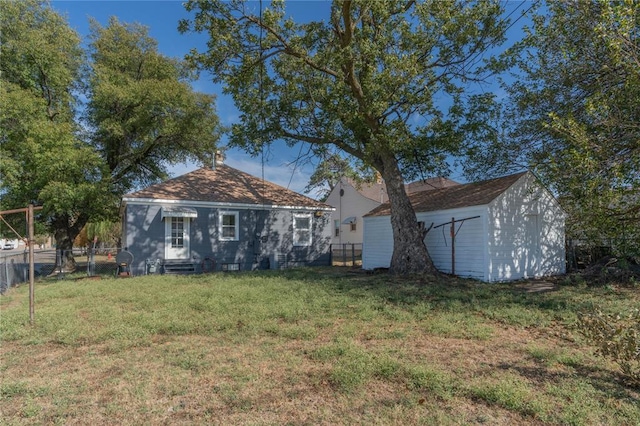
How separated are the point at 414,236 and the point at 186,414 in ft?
31.2

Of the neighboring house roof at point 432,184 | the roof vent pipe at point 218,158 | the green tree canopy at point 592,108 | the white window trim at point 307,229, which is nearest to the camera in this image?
the green tree canopy at point 592,108

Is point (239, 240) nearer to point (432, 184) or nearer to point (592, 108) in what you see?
point (592, 108)

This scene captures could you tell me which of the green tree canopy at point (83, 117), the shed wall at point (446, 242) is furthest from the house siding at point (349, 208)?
the green tree canopy at point (83, 117)

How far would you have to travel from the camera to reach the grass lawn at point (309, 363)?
309 cm

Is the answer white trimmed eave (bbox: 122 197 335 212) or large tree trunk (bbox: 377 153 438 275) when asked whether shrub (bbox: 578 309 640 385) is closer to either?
large tree trunk (bbox: 377 153 438 275)

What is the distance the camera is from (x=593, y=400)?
3211 millimetres

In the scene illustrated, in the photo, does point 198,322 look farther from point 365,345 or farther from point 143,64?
point 143,64

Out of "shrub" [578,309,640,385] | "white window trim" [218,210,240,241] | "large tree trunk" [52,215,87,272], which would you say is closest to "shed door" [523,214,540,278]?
"shrub" [578,309,640,385]

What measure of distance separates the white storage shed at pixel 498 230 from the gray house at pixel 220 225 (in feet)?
17.7

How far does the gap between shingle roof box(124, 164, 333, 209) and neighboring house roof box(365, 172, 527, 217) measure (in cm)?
426

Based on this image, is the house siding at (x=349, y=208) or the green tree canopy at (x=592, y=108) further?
the house siding at (x=349, y=208)

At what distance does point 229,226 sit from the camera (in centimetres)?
1468

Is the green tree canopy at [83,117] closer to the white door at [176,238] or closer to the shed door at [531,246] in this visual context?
the white door at [176,238]

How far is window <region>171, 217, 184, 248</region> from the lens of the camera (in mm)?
13500
